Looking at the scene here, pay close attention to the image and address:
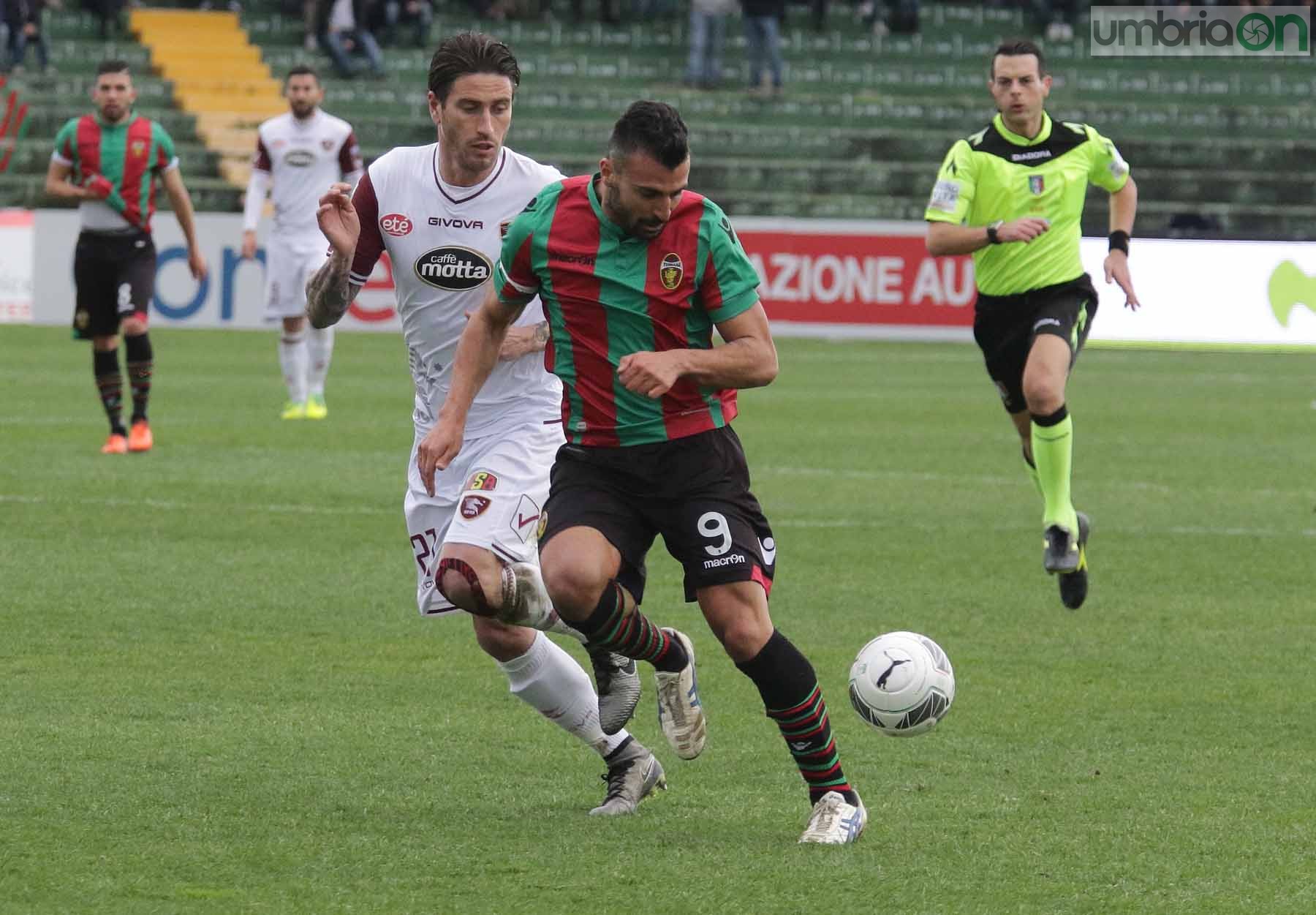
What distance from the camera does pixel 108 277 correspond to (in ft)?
42.6

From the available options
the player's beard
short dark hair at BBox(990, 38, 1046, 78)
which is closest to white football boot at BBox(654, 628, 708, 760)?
the player's beard

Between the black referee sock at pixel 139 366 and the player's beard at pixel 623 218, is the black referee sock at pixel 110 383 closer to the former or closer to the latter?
the black referee sock at pixel 139 366

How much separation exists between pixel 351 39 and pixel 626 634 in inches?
997

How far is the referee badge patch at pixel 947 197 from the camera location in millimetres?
9484

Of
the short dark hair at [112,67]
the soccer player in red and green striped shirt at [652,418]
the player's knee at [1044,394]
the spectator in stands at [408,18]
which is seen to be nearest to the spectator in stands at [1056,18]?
the spectator in stands at [408,18]

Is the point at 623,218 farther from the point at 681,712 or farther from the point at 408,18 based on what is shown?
the point at 408,18

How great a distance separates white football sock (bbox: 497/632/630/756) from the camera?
5465mm

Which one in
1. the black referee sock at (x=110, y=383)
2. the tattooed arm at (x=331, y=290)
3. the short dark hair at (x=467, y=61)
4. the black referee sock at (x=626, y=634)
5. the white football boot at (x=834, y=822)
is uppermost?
the short dark hair at (x=467, y=61)

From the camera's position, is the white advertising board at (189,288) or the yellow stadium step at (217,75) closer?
the white advertising board at (189,288)

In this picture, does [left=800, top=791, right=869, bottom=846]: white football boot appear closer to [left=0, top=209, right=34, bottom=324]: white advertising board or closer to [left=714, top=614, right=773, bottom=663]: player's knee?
[left=714, top=614, right=773, bottom=663]: player's knee

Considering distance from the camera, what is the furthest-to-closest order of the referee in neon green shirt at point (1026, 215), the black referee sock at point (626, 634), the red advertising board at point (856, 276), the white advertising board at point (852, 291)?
the red advertising board at point (856, 276)
the white advertising board at point (852, 291)
the referee in neon green shirt at point (1026, 215)
the black referee sock at point (626, 634)

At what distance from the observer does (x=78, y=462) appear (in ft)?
40.8

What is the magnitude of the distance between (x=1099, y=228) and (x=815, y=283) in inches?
124

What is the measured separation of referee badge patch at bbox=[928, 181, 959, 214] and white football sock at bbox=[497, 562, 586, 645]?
4.63 meters
